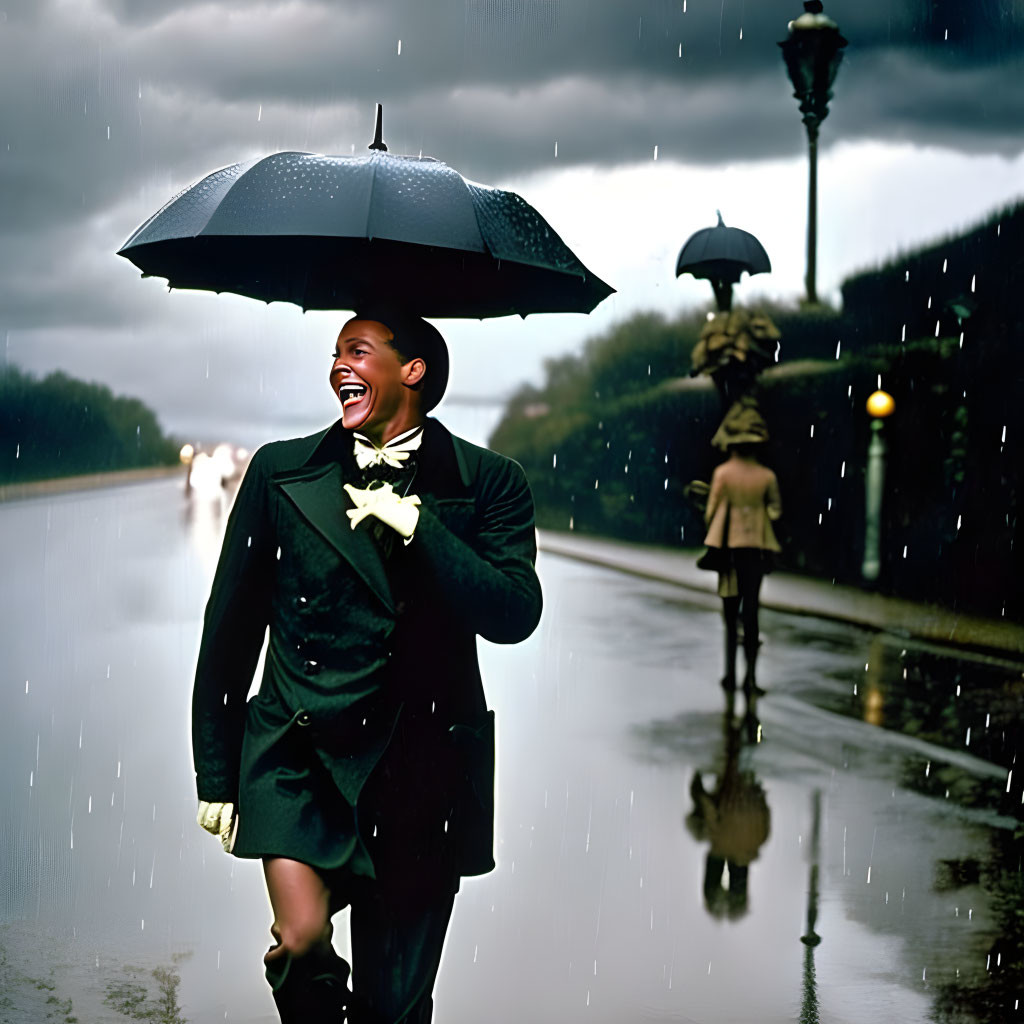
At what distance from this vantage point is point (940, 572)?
53.8ft

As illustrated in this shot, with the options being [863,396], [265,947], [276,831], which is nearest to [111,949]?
[265,947]

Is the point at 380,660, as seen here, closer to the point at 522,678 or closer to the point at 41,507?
the point at 522,678

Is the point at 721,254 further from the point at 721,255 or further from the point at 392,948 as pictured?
the point at 392,948

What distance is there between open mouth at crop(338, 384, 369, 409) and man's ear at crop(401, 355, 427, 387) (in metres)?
0.09

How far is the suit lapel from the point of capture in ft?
10.9

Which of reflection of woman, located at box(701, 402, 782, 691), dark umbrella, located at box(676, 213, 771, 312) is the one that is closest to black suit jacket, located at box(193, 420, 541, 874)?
reflection of woman, located at box(701, 402, 782, 691)

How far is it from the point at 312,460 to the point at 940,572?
1396 centimetres

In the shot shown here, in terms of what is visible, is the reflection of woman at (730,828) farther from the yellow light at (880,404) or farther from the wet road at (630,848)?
the yellow light at (880,404)

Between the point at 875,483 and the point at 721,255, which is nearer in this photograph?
the point at 721,255

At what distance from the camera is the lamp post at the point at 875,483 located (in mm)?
16250

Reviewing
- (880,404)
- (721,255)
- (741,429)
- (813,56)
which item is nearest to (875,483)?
(880,404)

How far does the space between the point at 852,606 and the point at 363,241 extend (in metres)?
13.6

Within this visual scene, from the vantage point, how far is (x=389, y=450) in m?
3.33

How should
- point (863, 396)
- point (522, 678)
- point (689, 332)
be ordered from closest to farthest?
point (522, 678) < point (863, 396) < point (689, 332)
